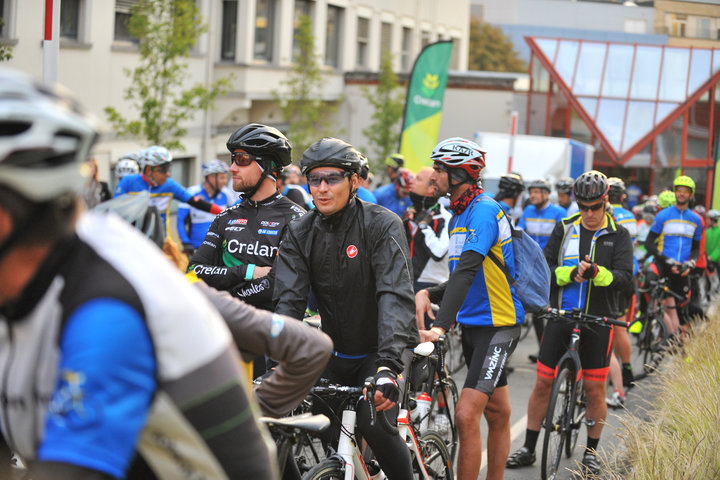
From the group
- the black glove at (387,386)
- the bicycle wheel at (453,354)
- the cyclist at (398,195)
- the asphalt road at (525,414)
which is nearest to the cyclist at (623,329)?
the asphalt road at (525,414)

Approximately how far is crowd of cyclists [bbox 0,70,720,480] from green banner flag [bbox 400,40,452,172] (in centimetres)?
1069

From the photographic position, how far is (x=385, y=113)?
29953mm

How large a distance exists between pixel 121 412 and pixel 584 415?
19.8ft

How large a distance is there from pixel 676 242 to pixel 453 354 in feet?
14.0

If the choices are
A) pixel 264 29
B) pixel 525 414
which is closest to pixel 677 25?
pixel 264 29

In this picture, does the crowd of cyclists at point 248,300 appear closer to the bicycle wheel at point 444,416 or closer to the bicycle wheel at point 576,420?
the bicycle wheel at point 576,420

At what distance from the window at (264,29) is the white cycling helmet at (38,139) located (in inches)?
973

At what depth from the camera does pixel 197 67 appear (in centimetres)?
2286

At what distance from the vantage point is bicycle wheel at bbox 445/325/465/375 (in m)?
9.58

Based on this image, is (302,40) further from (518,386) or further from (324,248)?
(324,248)

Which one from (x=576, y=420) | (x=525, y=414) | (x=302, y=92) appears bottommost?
(x=525, y=414)

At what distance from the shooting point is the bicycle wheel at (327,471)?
3885mm

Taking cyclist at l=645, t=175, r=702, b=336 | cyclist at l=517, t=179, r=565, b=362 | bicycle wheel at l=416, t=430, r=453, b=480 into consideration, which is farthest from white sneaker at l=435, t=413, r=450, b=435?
cyclist at l=517, t=179, r=565, b=362

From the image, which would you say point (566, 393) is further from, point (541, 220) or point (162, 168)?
point (541, 220)
